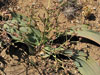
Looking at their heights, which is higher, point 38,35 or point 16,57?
point 38,35

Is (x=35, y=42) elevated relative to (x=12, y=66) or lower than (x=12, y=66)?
elevated

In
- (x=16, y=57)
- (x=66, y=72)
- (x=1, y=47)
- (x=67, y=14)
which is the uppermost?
(x=67, y=14)

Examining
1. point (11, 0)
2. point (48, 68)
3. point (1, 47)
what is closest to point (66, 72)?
point (48, 68)

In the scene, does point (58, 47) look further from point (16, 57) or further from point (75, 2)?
point (75, 2)

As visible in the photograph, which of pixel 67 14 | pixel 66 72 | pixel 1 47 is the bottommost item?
pixel 66 72

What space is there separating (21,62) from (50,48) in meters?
0.40

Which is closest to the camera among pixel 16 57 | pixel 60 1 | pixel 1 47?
pixel 1 47

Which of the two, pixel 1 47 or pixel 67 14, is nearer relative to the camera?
pixel 1 47

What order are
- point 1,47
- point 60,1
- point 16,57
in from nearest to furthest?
point 1,47 < point 16,57 < point 60,1

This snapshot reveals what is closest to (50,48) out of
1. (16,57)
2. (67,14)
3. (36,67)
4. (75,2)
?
(36,67)

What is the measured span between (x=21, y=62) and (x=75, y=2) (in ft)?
4.15

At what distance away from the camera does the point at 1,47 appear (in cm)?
217

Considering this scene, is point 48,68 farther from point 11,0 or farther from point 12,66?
point 11,0

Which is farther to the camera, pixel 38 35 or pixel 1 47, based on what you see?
pixel 38 35
